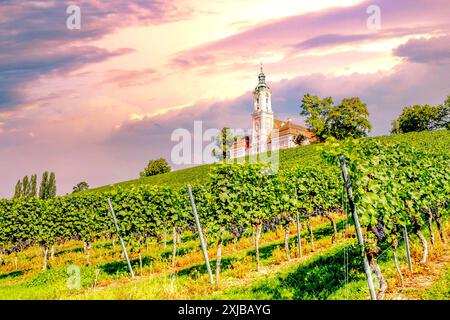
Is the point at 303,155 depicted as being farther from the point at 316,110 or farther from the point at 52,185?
the point at 52,185

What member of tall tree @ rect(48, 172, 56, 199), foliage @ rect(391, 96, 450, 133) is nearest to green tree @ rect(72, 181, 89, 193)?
tall tree @ rect(48, 172, 56, 199)

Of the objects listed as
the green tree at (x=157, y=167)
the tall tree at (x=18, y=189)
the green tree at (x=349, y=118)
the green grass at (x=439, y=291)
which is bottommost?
the green grass at (x=439, y=291)

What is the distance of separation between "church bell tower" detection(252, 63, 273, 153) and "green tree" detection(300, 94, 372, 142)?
3541 cm

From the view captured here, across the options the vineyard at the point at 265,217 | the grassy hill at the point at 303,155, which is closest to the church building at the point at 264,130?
the grassy hill at the point at 303,155

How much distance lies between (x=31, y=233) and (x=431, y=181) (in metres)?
17.6

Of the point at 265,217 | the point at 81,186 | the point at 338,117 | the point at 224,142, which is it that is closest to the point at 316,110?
the point at 338,117

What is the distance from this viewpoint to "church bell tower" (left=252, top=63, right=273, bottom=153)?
4240 inches

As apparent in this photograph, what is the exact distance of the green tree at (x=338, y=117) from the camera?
6823 centimetres

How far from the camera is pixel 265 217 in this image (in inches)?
519

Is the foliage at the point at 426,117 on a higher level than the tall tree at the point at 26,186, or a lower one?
higher

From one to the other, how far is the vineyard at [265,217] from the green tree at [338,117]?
5055 cm

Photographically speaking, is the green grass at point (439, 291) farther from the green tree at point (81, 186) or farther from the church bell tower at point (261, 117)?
the green tree at point (81, 186)

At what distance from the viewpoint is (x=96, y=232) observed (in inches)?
712

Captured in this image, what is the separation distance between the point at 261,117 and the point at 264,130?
4.27 meters
